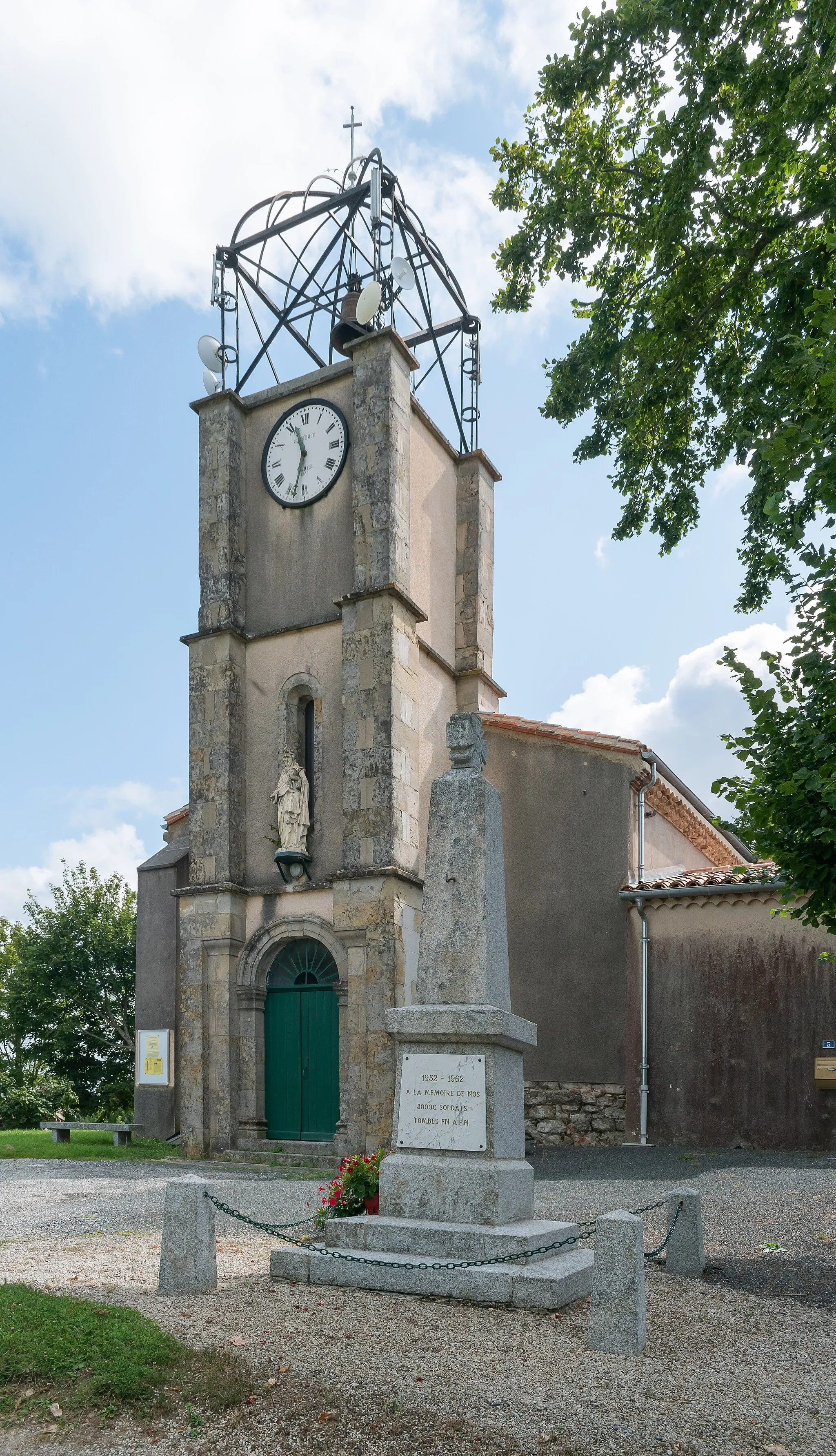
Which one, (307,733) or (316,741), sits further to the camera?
(307,733)

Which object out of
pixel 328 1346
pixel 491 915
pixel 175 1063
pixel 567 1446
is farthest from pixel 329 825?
pixel 567 1446

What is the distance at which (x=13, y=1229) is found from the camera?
30.9 ft

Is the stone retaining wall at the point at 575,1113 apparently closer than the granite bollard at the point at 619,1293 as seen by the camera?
No

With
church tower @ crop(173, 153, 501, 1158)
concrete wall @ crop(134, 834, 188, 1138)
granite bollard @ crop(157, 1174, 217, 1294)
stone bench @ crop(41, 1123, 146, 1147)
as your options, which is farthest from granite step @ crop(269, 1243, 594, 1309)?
stone bench @ crop(41, 1123, 146, 1147)

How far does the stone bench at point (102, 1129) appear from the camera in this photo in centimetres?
1836

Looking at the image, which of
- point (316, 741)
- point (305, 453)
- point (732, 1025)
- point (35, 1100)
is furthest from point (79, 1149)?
point (305, 453)

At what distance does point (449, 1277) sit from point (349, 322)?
16.1 m

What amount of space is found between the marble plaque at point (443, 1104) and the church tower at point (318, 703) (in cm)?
826

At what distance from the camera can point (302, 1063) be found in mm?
16547

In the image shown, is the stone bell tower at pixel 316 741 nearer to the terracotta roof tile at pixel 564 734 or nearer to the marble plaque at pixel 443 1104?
the terracotta roof tile at pixel 564 734

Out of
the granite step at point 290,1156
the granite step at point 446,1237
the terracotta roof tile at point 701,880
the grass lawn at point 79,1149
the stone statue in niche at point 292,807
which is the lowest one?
the grass lawn at point 79,1149

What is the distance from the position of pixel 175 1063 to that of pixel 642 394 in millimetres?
13307

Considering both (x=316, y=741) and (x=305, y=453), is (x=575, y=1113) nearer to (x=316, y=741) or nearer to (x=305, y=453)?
(x=316, y=741)

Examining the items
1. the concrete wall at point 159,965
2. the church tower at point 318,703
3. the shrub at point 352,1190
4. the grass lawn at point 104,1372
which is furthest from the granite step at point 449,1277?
the concrete wall at point 159,965
